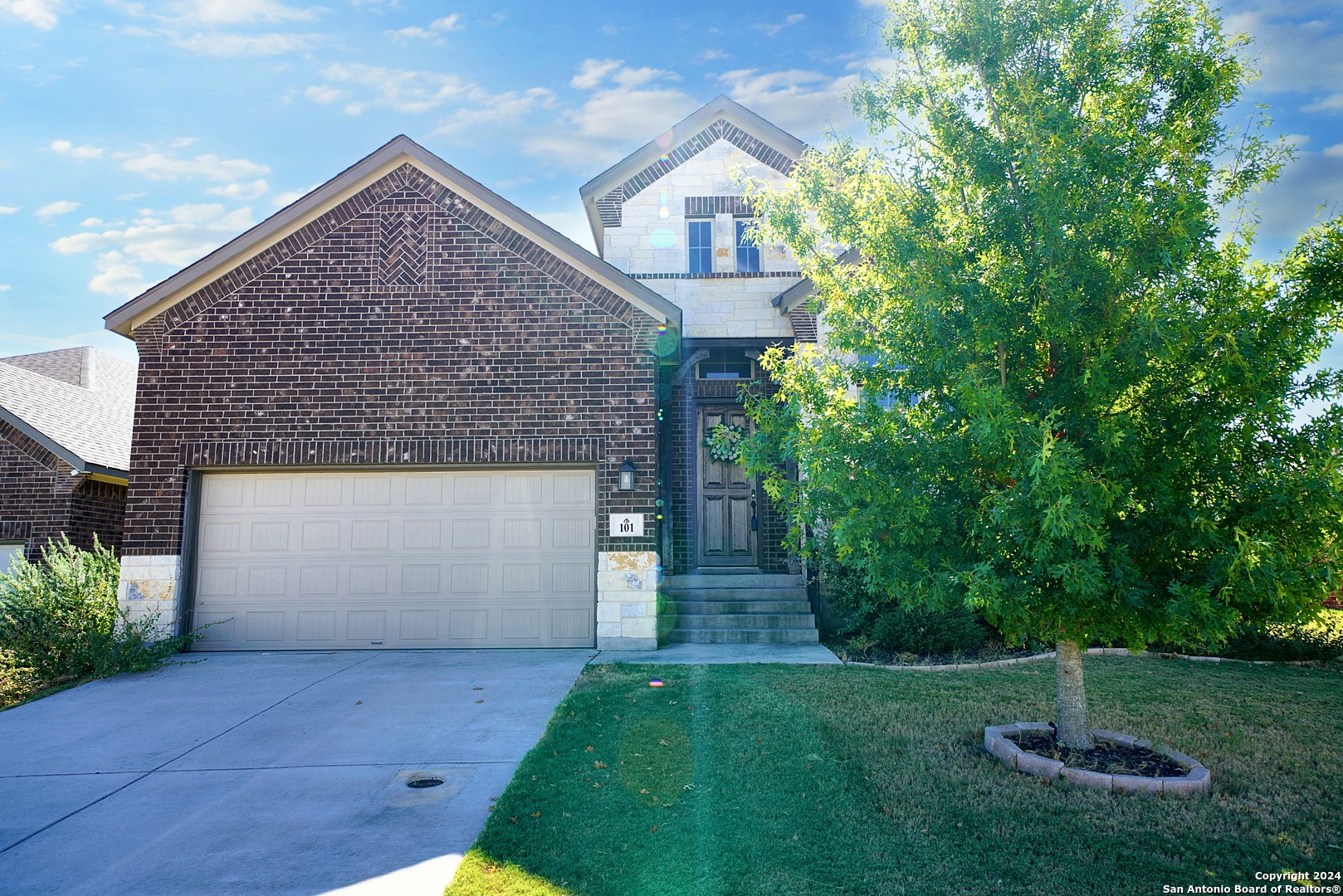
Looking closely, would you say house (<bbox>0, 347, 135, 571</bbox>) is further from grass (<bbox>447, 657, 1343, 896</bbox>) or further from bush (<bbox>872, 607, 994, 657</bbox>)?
bush (<bbox>872, 607, 994, 657</bbox>)

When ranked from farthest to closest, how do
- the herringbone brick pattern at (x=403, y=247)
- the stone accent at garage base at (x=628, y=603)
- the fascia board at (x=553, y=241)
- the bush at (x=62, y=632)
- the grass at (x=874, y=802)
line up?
the herringbone brick pattern at (x=403, y=247)
the fascia board at (x=553, y=241)
the stone accent at garage base at (x=628, y=603)
the bush at (x=62, y=632)
the grass at (x=874, y=802)

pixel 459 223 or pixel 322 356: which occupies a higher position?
pixel 459 223

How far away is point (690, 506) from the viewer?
12570 millimetres

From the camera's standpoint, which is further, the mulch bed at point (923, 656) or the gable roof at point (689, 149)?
the gable roof at point (689, 149)

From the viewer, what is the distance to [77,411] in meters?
15.1

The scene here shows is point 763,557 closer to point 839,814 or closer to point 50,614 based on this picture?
point 839,814

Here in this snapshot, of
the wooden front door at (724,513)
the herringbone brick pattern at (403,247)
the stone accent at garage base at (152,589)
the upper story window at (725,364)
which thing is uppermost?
the herringbone brick pattern at (403,247)

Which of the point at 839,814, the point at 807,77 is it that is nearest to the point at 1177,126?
the point at 807,77

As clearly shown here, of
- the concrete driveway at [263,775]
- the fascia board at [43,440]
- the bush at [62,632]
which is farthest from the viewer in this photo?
the fascia board at [43,440]

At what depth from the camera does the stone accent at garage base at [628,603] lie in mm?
9758

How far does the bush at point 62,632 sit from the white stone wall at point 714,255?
8.58 metres

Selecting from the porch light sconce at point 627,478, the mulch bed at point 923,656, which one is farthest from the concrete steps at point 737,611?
the porch light sconce at point 627,478

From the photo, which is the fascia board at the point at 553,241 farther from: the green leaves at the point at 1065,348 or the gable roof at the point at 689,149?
the green leaves at the point at 1065,348

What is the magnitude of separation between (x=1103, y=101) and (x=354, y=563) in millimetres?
9317
